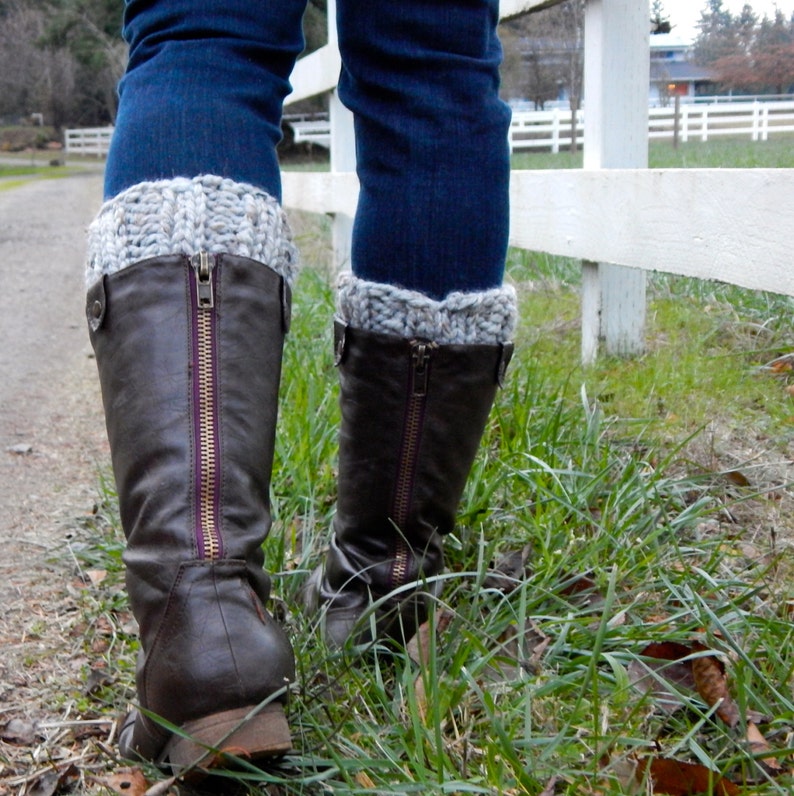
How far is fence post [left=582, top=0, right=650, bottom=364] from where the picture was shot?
8.82 feet

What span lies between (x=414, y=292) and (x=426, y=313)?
3 centimetres

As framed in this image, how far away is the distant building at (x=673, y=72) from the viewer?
2.17 m

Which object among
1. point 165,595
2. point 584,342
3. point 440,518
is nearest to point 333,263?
point 584,342

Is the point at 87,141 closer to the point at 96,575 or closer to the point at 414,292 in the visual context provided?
the point at 96,575

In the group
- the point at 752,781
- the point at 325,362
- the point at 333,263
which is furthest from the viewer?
the point at 333,263

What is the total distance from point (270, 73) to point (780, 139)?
105cm

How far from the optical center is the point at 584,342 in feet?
9.34

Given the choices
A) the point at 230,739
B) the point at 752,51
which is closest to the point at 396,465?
the point at 230,739

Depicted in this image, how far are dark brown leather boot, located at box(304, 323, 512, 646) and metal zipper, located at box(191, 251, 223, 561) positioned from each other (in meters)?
0.24

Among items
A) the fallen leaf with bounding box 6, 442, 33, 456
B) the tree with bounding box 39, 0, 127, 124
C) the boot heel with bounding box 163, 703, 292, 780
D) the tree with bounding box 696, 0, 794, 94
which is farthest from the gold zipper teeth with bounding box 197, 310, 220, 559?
the tree with bounding box 39, 0, 127, 124

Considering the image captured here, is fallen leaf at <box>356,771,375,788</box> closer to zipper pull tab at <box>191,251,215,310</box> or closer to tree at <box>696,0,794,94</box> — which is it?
zipper pull tab at <box>191,251,215,310</box>

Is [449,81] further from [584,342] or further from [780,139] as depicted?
[584,342]

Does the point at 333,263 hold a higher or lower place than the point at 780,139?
lower

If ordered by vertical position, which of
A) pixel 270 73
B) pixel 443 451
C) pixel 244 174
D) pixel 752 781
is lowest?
pixel 752 781
